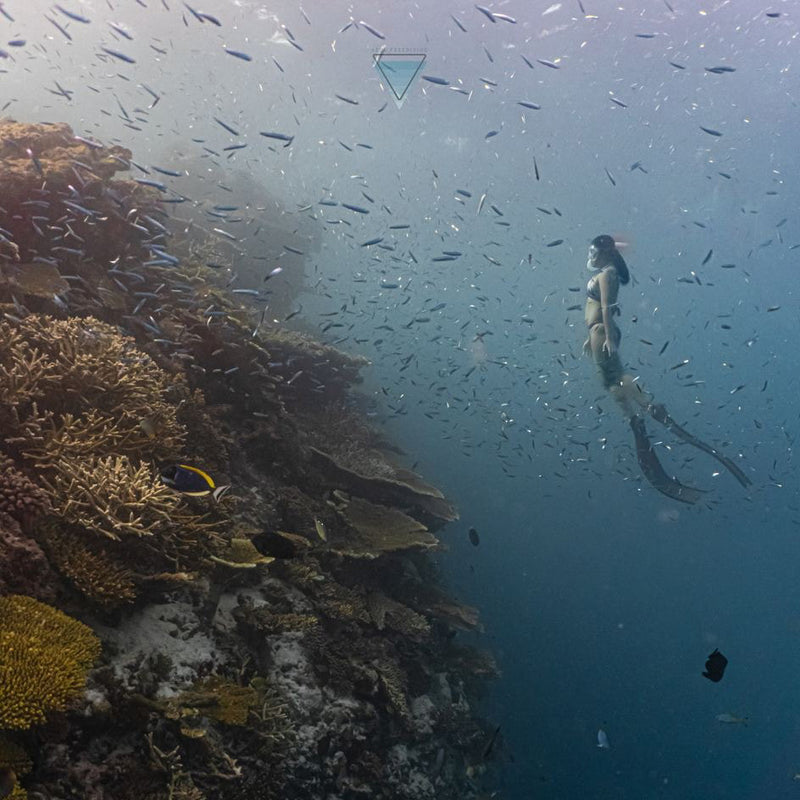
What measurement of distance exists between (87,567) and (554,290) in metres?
43.2

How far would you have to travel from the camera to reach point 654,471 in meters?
15.4

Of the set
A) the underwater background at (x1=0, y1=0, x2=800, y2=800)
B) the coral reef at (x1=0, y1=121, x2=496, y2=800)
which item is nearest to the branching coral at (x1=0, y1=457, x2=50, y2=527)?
the coral reef at (x1=0, y1=121, x2=496, y2=800)

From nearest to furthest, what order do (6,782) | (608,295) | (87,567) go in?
(6,782)
(87,567)
(608,295)

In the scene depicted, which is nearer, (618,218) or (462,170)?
(462,170)

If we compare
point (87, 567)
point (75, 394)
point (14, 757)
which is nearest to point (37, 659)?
point (14, 757)

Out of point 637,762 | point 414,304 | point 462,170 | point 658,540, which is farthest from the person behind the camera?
point 414,304

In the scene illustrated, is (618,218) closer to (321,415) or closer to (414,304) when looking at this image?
(414,304)

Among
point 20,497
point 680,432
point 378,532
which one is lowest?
point 680,432

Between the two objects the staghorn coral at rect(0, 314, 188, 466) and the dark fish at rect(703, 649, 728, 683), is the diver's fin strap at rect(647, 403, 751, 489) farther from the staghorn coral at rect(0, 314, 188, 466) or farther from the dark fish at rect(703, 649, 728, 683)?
the staghorn coral at rect(0, 314, 188, 466)

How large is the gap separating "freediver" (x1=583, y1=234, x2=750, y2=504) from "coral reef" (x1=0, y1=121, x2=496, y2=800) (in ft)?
23.2

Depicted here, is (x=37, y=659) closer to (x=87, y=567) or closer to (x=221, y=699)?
(x=87, y=567)

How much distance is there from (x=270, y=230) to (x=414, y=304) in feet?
178

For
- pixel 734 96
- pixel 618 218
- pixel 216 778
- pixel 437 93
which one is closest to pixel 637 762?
pixel 216 778

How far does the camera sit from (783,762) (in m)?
28.8
